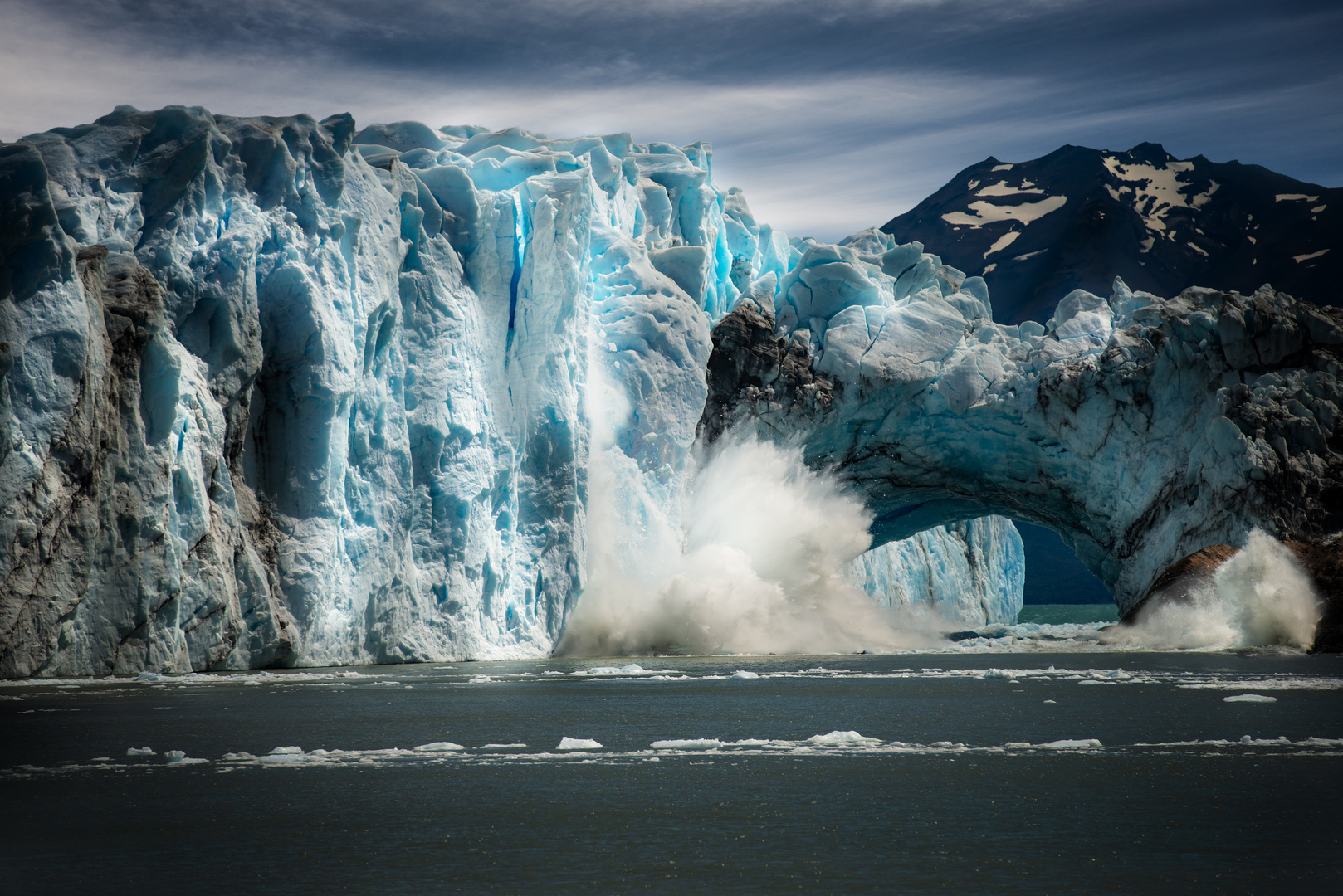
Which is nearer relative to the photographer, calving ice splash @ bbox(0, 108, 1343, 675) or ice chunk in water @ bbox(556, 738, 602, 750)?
ice chunk in water @ bbox(556, 738, 602, 750)

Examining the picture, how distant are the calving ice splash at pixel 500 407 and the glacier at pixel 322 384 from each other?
57 mm

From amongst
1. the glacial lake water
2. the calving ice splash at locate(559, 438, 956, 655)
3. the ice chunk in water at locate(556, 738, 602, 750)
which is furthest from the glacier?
the ice chunk in water at locate(556, 738, 602, 750)

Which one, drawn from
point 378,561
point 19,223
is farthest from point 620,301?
point 19,223

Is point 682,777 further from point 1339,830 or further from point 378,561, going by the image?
point 378,561

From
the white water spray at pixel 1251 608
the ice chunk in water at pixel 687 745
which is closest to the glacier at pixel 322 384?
the ice chunk in water at pixel 687 745

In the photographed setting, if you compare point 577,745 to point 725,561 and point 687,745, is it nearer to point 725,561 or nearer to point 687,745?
point 687,745

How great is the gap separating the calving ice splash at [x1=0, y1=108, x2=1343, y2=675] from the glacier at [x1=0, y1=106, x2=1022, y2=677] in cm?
6

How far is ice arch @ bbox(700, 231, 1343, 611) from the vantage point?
2562cm

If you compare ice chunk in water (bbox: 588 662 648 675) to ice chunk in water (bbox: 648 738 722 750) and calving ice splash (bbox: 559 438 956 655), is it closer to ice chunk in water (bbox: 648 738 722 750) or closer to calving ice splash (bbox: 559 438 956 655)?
calving ice splash (bbox: 559 438 956 655)

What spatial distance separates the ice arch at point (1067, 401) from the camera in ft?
84.1

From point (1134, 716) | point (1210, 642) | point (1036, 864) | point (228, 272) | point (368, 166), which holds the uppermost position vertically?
point (368, 166)

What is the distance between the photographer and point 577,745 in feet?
29.7

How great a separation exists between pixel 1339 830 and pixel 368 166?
20257 mm

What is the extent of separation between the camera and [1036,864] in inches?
206
